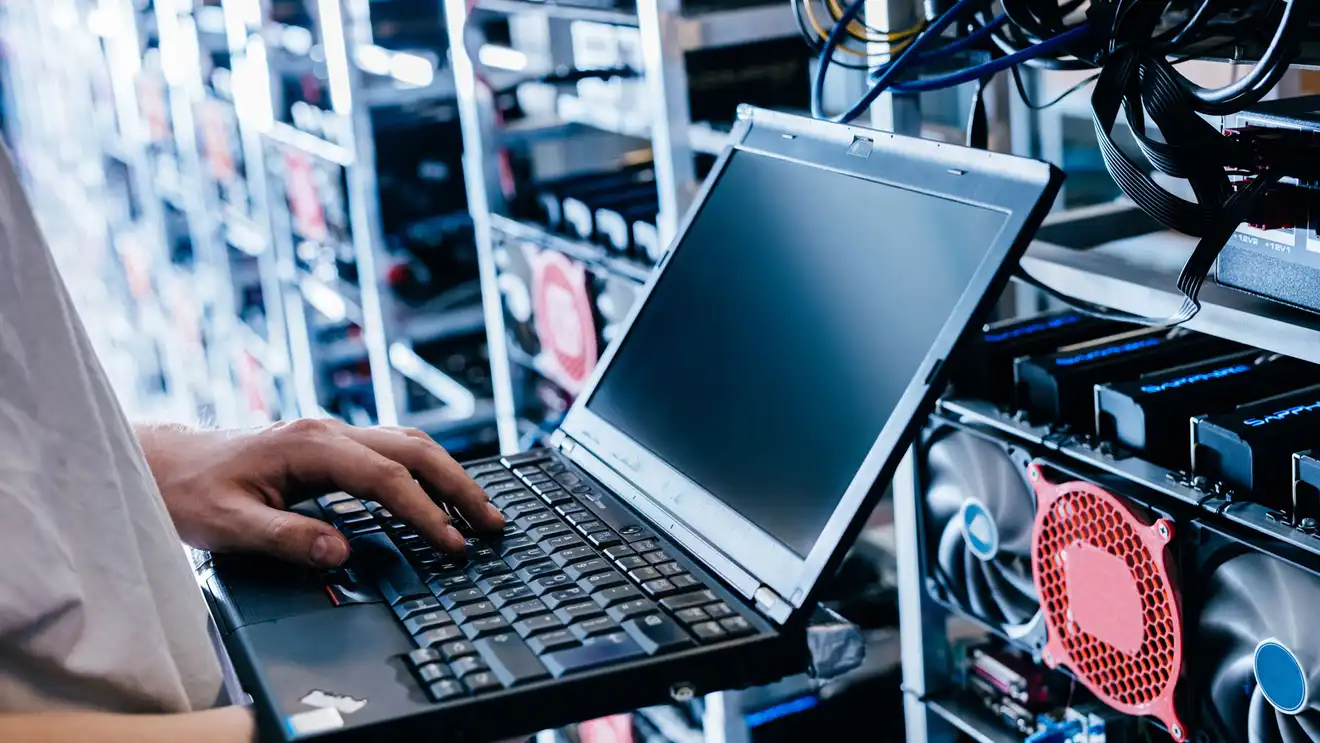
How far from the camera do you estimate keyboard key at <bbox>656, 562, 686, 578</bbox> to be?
0.78 metres

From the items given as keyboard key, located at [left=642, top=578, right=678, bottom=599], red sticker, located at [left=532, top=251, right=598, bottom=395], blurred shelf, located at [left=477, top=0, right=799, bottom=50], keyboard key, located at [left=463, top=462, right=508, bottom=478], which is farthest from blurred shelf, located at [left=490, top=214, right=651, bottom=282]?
keyboard key, located at [left=642, top=578, right=678, bottom=599]

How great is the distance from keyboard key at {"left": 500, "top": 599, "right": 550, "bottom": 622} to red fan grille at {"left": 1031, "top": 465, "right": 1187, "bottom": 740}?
1.15 feet

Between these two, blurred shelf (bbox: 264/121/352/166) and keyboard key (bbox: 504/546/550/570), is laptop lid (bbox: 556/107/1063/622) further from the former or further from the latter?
blurred shelf (bbox: 264/121/352/166)

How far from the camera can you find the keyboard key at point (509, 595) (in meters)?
0.75

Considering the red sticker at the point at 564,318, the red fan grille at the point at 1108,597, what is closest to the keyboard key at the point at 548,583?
the red fan grille at the point at 1108,597

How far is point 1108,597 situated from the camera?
32.9 inches

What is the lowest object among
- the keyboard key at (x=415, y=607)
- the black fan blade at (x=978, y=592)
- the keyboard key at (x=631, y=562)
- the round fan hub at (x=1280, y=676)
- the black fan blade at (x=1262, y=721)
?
the black fan blade at (x=978, y=592)

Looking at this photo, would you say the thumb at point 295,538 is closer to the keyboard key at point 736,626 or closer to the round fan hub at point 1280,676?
the keyboard key at point 736,626

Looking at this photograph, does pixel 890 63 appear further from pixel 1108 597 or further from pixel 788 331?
pixel 1108 597

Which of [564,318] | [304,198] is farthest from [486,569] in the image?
[304,198]

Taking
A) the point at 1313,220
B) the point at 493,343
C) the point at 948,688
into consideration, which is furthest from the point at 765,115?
the point at 493,343

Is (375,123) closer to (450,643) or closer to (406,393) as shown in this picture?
(406,393)

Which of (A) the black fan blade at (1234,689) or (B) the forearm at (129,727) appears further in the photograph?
→ (A) the black fan blade at (1234,689)

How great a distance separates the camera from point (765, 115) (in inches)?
37.0
